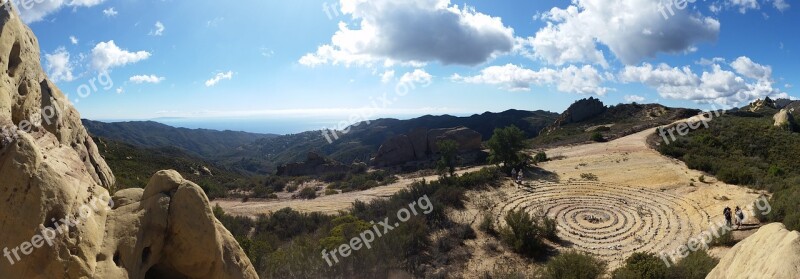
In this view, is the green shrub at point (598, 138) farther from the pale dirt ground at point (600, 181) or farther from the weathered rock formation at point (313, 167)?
the weathered rock formation at point (313, 167)

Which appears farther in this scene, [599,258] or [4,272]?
[599,258]

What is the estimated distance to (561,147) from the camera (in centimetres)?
4562

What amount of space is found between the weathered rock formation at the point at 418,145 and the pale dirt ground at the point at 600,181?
1256 centimetres

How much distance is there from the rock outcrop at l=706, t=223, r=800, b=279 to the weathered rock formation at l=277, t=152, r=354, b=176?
44403 millimetres

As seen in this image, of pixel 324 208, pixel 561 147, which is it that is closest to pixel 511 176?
pixel 324 208

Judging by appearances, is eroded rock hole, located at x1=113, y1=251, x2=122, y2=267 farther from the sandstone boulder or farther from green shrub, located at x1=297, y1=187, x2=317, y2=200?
the sandstone boulder

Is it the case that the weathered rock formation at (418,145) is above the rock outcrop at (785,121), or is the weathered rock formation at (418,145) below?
below

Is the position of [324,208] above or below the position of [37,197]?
below

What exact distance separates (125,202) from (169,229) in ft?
2.85

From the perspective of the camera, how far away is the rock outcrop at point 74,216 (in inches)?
213

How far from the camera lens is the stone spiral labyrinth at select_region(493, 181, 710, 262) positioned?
1777cm

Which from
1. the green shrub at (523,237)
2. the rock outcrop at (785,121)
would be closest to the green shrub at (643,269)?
the green shrub at (523,237)

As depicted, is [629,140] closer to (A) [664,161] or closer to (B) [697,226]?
(A) [664,161]

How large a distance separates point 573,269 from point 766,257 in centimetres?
634
